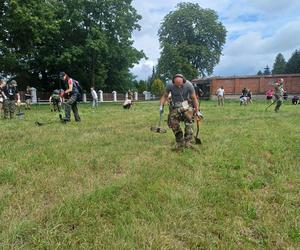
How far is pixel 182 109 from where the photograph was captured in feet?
24.2

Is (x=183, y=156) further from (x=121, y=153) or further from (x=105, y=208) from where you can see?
(x=105, y=208)

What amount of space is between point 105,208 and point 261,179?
252 centimetres

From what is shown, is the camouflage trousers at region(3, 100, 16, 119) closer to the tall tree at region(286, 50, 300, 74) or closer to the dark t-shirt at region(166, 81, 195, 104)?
the dark t-shirt at region(166, 81, 195, 104)

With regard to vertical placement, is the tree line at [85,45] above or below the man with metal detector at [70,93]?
above

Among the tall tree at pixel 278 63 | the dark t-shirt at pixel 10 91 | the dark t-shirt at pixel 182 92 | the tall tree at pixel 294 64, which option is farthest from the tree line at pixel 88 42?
the tall tree at pixel 278 63

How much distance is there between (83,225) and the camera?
361 cm

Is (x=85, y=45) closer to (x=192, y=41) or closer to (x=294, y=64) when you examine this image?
(x=192, y=41)

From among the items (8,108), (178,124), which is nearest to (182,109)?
(178,124)

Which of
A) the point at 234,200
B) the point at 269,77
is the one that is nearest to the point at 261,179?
the point at 234,200

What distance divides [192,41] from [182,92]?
53853 millimetres

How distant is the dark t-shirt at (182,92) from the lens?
24.4 feet

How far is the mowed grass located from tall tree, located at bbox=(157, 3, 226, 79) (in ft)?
167

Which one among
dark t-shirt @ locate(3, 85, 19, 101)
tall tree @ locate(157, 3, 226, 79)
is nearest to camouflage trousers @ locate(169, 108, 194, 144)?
dark t-shirt @ locate(3, 85, 19, 101)

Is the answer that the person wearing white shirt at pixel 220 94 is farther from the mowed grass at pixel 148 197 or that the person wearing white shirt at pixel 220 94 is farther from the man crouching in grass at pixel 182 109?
the man crouching in grass at pixel 182 109
